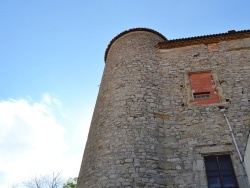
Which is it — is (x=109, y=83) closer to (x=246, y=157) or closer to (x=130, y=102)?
(x=130, y=102)

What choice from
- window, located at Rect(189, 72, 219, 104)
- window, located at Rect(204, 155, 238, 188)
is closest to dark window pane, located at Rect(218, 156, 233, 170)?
window, located at Rect(204, 155, 238, 188)

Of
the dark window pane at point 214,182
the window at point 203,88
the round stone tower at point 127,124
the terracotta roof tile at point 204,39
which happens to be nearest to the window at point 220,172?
the dark window pane at point 214,182

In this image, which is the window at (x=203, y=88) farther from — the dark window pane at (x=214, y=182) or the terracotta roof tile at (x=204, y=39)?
the dark window pane at (x=214, y=182)

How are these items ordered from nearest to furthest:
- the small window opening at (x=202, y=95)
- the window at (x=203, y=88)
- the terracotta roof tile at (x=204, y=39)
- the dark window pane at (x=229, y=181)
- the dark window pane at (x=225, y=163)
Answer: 1. the dark window pane at (x=229, y=181)
2. the dark window pane at (x=225, y=163)
3. the window at (x=203, y=88)
4. the small window opening at (x=202, y=95)
5. the terracotta roof tile at (x=204, y=39)

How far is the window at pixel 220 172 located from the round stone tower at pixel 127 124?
130 cm

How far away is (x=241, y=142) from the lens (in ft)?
25.0

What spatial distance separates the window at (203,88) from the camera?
9034 mm

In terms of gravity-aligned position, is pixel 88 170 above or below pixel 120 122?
below

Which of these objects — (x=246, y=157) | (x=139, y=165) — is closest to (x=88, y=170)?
(x=139, y=165)

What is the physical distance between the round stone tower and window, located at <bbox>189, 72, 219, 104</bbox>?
1.28m

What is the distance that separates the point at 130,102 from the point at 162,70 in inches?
89.9

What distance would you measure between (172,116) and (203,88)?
5.78ft

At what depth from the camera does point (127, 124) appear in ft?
26.4

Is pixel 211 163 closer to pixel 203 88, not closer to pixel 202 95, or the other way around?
pixel 202 95
